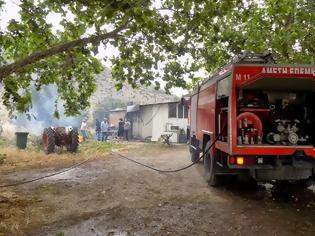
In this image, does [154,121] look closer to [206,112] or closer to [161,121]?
[161,121]

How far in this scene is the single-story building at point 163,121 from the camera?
27.8 meters

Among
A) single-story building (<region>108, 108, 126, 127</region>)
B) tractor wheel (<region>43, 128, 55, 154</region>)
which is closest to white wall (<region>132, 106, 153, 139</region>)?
single-story building (<region>108, 108, 126, 127</region>)

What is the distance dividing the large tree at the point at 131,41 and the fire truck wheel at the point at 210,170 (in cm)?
260

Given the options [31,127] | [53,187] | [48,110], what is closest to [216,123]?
[53,187]

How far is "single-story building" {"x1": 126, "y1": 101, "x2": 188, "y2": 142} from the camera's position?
91.2 feet

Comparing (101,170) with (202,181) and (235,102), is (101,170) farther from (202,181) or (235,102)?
(235,102)

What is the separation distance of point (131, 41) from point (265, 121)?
464cm

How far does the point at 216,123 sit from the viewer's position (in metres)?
9.45

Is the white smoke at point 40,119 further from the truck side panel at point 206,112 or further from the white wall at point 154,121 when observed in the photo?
the truck side panel at point 206,112

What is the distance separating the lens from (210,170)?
10289 mm

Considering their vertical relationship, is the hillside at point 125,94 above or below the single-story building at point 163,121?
above

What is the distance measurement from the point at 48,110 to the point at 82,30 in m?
40.0

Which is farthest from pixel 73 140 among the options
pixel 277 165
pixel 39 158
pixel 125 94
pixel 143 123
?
pixel 125 94

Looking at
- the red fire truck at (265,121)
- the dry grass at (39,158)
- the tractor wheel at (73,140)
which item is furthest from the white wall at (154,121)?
the red fire truck at (265,121)
